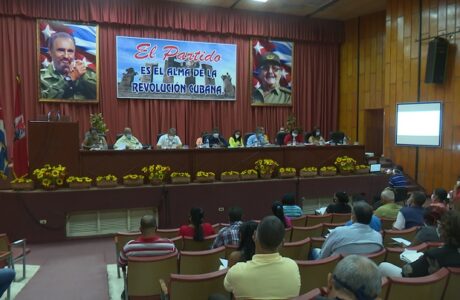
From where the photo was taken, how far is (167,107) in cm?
1167

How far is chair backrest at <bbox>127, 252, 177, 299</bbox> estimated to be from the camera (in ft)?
10.2

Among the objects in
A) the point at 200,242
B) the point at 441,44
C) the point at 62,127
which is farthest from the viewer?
the point at 441,44

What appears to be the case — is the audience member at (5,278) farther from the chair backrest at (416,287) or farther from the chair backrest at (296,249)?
the chair backrest at (416,287)

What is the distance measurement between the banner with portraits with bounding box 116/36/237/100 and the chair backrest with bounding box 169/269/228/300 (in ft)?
30.7

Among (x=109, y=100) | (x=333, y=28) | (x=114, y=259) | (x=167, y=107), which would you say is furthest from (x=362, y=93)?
(x=114, y=259)

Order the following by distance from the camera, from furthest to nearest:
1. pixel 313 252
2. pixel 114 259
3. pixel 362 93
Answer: pixel 362 93, pixel 114 259, pixel 313 252

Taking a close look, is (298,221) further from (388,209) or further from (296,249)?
(296,249)

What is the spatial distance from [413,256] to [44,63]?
10002 millimetres

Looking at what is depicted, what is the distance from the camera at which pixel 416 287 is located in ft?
7.30

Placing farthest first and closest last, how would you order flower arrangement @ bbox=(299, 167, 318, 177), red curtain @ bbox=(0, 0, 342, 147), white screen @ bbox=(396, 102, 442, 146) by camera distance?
red curtain @ bbox=(0, 0, 342, 147) → white screen @ bbox=(396, 102, 442, 146) → flower arrangement @ bbox=(299, 167, 318, 177)

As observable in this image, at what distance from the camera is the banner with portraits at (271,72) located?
12.6 metres

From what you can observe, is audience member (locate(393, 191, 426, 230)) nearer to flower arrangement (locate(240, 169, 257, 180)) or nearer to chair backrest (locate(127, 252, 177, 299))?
chair backrest (locate(127, 252, 177, 299))

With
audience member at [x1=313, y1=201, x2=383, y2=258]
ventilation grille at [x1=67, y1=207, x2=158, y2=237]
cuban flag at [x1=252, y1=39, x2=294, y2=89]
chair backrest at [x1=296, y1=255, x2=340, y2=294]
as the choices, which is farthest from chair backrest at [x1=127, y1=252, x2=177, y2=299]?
cuban flag at [x1=252, y1=39, x2=294, y2=89]

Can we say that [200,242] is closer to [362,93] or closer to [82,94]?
[82,94]
